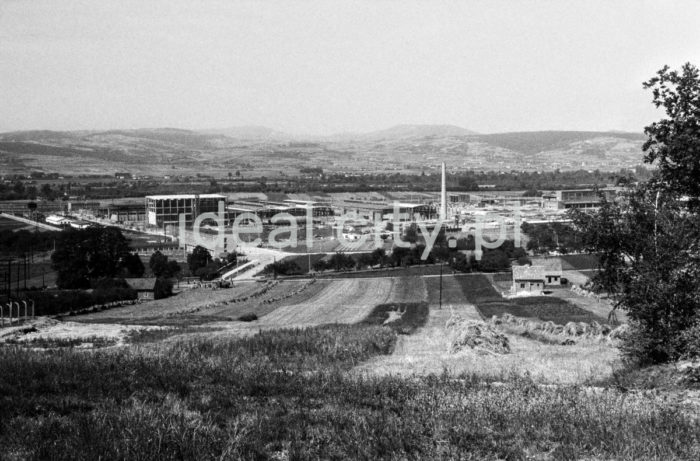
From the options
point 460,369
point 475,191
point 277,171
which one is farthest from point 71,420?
point 277,171

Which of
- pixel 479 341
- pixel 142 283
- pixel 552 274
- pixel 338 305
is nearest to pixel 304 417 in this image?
pixel 479 341

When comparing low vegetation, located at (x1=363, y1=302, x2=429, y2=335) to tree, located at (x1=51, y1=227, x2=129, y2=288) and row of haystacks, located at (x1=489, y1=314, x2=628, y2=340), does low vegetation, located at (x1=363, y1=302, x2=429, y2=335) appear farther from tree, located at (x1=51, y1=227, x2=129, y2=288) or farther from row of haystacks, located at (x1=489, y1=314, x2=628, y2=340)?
tree, located at (x1=51, y1=227, x2=129, y2=288)

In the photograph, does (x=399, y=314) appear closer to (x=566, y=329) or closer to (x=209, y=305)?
(x=209, y=305)

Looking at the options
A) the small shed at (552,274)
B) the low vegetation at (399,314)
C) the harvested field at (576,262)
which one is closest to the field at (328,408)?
the low vegetation at (399,314)

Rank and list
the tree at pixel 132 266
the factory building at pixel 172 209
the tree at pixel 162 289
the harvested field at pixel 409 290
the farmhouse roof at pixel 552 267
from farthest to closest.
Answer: the factory building at pixel 172 209 < the tree at pixel 132 266 < the farmhouse roof at pixel 552 267 < the tree at pixel 162 289 < the harvested field at pixel 409 290

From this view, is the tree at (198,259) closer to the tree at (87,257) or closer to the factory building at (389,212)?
the tree at (87,257)
